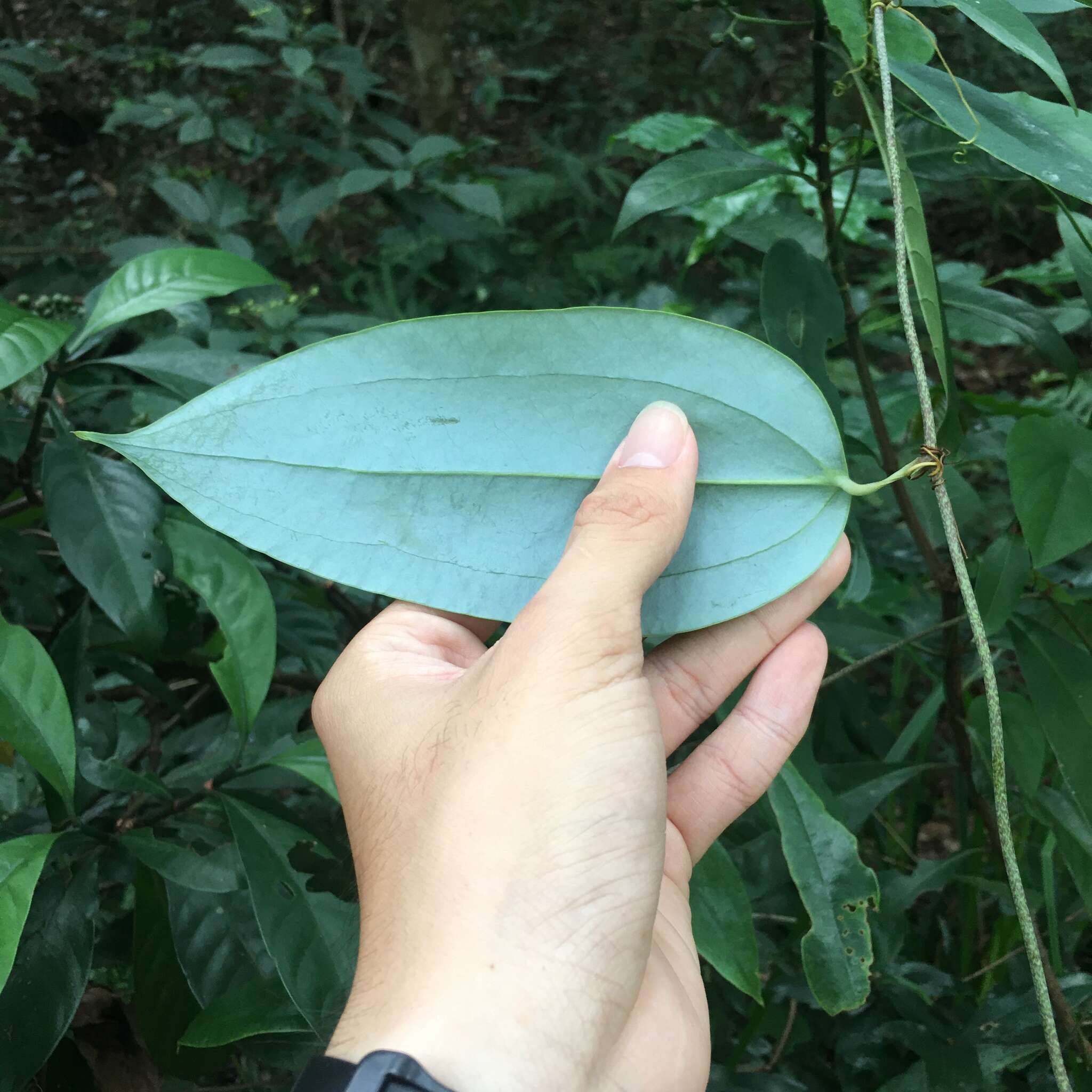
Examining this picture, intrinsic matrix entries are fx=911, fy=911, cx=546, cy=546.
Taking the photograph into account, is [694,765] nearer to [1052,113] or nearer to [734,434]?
[734,434]

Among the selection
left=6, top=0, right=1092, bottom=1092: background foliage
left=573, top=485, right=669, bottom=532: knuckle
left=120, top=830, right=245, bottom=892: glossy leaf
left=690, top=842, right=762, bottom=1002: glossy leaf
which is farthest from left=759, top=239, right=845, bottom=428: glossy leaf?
left=120, top=830, right=245, bottom=892: glossy leaf

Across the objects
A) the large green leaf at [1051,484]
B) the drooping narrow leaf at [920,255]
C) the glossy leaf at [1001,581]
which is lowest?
the glossy leaf at [1001,581]

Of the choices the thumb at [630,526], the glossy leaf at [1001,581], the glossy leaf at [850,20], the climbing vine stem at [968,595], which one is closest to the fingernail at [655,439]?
the thumb at [630,526]

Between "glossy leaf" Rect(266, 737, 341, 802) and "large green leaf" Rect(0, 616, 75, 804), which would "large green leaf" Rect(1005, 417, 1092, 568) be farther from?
"large green leaf" Rect(0, 616, 75, 804)

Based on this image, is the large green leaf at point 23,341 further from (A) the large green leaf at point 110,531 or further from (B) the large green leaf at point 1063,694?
(B) the large green leaf at point 1063,694

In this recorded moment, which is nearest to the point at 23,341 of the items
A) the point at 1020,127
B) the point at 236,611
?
the point at 236,611
